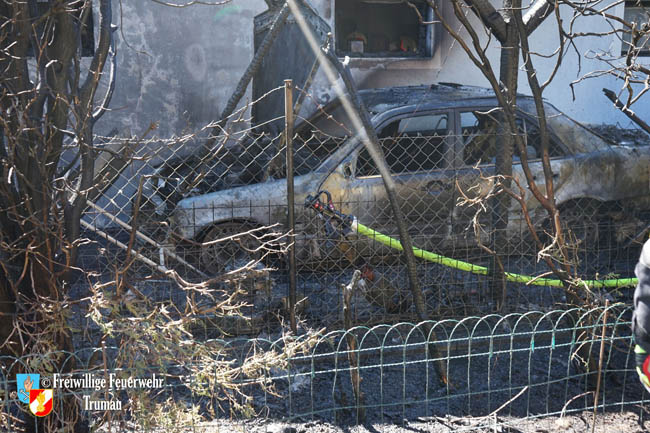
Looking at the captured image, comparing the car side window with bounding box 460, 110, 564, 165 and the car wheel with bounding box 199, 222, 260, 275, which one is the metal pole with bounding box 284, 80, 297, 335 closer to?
the car wheel with bounding box 199, 222, 260, 275

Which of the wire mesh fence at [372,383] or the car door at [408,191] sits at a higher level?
the car door at [408,191]

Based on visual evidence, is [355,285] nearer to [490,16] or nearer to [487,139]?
[490,16]

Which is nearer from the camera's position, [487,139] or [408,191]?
[408,191]

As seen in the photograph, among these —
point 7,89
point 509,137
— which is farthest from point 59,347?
point 509,137

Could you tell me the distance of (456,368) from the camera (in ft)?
14.3

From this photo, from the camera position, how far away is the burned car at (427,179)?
569 cm

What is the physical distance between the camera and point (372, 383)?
13.7 ft

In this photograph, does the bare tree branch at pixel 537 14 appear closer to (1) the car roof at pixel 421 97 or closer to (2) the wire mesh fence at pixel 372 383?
(1) the car roof at pixel 421 97

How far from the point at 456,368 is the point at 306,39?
159 inches

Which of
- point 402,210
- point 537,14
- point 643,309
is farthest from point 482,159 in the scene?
point 643,309

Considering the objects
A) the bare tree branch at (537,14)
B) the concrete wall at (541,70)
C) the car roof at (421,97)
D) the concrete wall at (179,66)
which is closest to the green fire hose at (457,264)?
the car roof at (421,97)

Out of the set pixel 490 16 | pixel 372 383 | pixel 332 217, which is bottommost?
pixel 372 383

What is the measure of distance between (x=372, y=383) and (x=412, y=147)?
2.62 metres

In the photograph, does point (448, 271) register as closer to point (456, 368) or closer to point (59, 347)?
point (456, 368)
